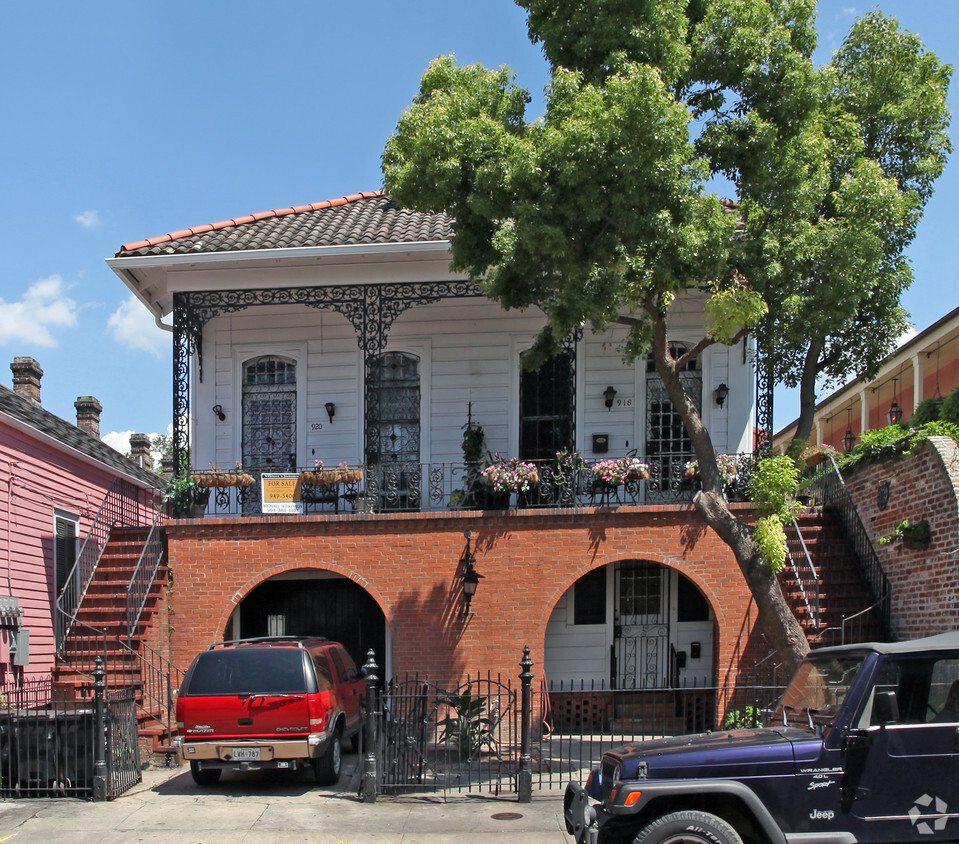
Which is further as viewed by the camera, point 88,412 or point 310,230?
point 88,412

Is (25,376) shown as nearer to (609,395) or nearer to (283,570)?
(283,570)

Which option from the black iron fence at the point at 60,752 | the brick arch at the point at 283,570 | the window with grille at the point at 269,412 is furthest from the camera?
the window with grille at the point at 269,412

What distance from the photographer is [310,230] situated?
16.9 metres

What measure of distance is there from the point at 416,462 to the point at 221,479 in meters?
2.97

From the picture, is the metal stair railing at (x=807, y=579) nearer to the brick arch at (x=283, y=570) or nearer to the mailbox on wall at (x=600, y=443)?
the mailbox on wall at (x=600, y=443)

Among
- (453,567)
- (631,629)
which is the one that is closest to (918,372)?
(631,629)

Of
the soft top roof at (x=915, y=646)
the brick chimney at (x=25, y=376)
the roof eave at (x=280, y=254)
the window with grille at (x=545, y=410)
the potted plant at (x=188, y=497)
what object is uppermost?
the roof eave at (x=280, y=254)

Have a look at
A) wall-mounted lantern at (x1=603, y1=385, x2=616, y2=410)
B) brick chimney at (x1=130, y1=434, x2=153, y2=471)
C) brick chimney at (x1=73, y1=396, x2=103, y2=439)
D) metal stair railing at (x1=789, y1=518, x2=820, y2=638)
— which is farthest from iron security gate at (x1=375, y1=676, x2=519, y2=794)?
brick chimney at (x1=130, y1=434, x2=153, y2=471)

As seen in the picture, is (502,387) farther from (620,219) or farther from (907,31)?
(907,31)

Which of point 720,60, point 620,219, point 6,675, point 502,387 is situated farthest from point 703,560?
point 6,675

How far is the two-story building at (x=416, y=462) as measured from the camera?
47.8ft

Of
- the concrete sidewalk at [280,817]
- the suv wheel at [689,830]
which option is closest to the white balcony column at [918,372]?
the concrete sidewalk at [280,817]

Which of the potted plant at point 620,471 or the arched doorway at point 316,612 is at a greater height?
the potted plant at point 620,471

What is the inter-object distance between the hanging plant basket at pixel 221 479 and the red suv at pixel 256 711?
4614mm
